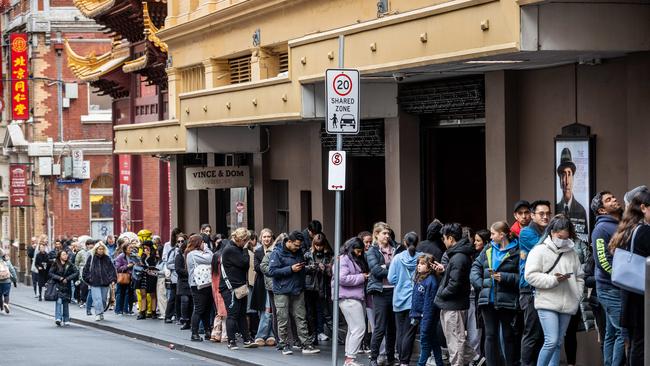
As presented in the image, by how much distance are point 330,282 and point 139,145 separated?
37.7 ft

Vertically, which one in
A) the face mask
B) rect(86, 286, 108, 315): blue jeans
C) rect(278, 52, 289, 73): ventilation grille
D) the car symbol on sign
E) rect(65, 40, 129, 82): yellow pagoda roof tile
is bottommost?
rect(86, 286, 108, 315): blue jeans

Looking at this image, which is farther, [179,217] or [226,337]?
[179,217]

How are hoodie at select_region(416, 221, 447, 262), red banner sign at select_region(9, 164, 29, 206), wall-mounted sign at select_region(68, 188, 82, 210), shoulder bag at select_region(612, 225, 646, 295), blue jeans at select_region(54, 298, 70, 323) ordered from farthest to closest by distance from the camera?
red banner sign at select_region(9, 164, 29, 206) → wall-mounted sign at select_region(68, 188, 82, 210) → blue jeans at select_region(54, 298, 70, 323) → hoodie at select_region(416, 221, 447, 262) → shoulder bag at select_region(612, 225, 646, 295)

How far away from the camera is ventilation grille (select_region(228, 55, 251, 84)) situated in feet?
91.3

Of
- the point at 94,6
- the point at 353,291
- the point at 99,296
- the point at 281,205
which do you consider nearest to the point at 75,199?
the point at 94,6

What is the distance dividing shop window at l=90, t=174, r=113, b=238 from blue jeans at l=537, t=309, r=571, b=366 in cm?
4362

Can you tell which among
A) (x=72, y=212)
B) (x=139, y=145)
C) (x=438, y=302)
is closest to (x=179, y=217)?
(x=139, y=145)

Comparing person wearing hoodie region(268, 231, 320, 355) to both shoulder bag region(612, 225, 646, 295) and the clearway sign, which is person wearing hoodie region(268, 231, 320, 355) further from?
shoulder bag region(612, 225, 646, 295)

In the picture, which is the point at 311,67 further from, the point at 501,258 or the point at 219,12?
the point at 219,12

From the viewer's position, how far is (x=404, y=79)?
19.4 metres

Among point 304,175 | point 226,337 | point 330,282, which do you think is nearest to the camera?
point 330,282

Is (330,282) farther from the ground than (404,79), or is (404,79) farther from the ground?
(404,79)

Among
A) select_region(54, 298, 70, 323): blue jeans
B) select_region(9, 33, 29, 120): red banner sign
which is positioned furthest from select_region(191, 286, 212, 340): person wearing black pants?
select_region(9, 33, 29, 120): red banner sign

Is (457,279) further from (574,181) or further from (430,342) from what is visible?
(574,181)
